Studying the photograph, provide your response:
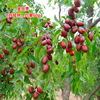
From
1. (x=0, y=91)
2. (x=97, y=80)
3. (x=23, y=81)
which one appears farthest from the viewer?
(x=97, y=80)

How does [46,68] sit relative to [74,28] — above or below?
below

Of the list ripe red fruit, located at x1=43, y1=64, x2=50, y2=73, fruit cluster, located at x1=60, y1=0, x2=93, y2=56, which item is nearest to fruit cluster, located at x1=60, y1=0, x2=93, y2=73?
fruit cluster, located at x1=60, y1=0, x2=93, y2=56

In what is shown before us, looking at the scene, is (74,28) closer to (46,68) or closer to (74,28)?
(74,28)

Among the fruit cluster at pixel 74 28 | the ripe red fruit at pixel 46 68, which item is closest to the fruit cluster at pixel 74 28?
the fruit cluster at pixel 74 28

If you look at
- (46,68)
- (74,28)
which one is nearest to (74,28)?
(74,28)

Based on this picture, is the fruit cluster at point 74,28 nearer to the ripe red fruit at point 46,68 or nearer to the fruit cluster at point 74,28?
the fruit cluster at point 74,28

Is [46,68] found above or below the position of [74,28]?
below

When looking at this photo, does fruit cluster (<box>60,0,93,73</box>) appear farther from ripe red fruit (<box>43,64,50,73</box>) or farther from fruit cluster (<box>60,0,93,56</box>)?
ripe red fruit (<box>43,64,50,73</box>)

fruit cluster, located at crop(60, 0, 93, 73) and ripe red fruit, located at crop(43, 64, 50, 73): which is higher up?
fruit cluster, located at crop(60, 0, 93, 73)

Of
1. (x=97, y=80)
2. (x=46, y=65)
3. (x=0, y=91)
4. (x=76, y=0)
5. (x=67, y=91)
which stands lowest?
(x=97, y=80)

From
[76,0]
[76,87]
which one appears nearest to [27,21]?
[76,0]

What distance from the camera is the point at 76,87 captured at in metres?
1.83

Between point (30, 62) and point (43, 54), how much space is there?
0.41 metres

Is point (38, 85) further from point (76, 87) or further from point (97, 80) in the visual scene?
point (97, 80)
